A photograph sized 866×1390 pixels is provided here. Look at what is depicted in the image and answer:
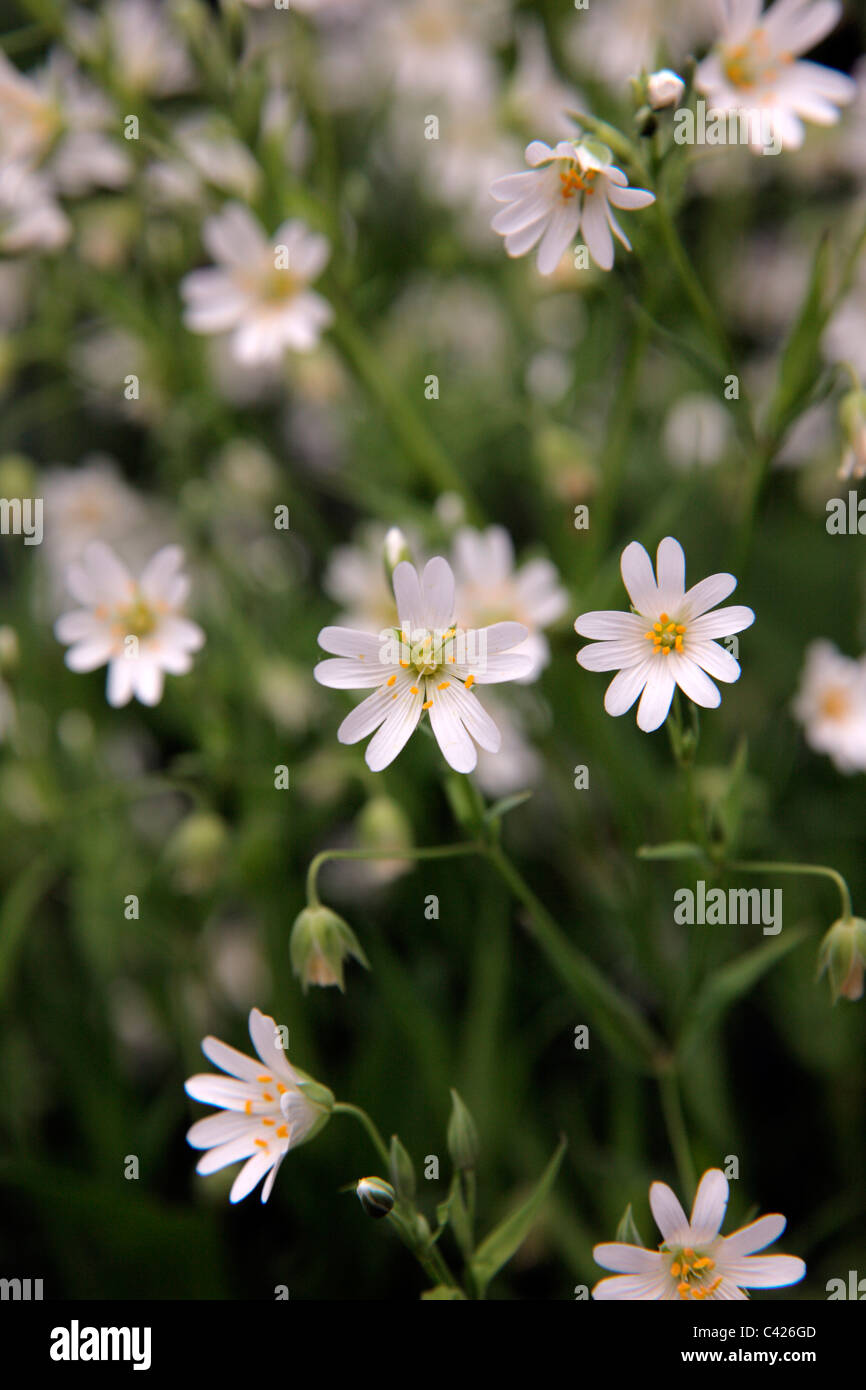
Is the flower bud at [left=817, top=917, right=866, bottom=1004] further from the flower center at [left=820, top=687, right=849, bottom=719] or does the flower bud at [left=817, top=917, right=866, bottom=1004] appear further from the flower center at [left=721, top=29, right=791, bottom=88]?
the flower center at [left=721, top=29, right=791, bottom=88]

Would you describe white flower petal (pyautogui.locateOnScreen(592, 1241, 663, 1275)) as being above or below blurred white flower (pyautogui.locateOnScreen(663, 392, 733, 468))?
below

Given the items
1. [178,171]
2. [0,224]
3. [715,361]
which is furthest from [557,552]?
[0,224]

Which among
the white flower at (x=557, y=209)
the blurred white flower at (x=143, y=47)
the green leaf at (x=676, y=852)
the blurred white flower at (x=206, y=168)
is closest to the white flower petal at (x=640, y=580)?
the green leaf at (x=676, y=852)

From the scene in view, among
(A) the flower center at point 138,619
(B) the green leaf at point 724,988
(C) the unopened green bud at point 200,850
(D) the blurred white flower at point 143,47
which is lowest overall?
(B) the green leaf at point 724,988

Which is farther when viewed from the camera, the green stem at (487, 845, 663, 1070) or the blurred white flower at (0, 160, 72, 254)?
the blurred white flower at (0, 160, 72, 254)

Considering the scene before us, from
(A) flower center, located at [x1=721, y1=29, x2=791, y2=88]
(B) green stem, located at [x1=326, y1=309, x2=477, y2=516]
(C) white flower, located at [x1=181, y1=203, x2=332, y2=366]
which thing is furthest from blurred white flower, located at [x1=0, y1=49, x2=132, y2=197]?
(A) flower center, located at [x1=721, y1=29, x2=791, y2=88]

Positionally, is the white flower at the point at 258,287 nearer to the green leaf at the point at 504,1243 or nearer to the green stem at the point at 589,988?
the green stem at the point at 589,988

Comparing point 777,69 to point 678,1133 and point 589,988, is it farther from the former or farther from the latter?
point 678,1133

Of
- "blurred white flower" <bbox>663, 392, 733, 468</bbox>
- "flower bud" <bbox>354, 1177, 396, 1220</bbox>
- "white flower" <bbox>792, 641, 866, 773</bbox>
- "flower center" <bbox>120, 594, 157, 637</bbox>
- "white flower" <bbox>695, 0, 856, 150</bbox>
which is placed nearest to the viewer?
"flower bud" <bbox>354, 1177, 396, 1220</bbox>
